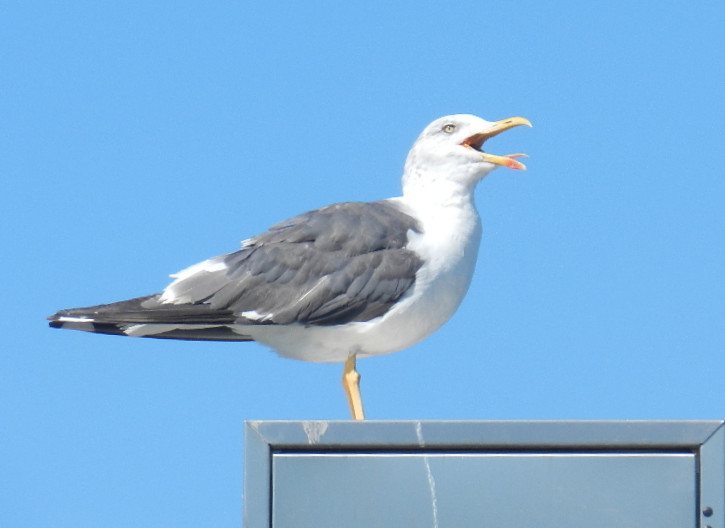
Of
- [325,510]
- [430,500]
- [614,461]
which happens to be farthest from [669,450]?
[325,510]

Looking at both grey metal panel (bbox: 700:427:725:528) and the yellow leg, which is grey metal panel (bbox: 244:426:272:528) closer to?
grey metal panel (bbox: 700:427:725:528)

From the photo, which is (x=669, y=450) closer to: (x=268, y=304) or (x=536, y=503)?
(x=536, y=503)

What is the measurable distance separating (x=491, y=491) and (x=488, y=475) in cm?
4

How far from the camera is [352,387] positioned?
533cm

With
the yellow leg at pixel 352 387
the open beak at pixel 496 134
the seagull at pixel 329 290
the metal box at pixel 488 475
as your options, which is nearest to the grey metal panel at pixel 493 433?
the metal box at pixel 488 475

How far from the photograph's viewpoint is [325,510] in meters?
3.29

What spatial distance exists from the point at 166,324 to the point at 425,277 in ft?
3.57

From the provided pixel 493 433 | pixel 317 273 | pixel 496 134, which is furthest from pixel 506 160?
pixel 493 433

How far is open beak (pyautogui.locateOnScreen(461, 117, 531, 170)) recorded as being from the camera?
5.58 metres

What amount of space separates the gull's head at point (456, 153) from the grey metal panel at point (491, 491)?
2.45 meters

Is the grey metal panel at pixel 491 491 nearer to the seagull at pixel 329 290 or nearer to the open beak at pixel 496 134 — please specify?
the seagull at pixel 329 290

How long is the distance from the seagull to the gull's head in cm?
21

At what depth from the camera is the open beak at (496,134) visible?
558 centimetres

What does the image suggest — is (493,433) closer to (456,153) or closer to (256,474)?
(256,474)
